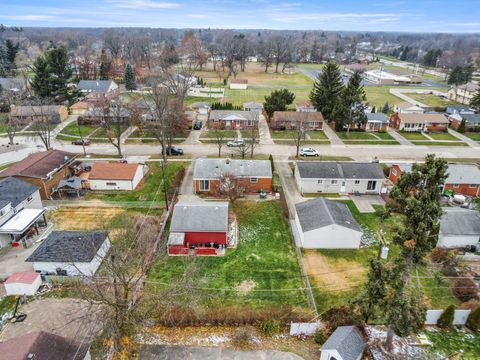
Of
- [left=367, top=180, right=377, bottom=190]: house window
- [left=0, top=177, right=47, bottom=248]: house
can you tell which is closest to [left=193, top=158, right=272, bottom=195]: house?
[left=367, top=180, right=377, bottom=190]: house window

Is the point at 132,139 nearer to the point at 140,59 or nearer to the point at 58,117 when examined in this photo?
the point at 58,117

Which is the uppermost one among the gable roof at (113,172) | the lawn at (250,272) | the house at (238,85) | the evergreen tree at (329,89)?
the evergreen tree at (329,89)

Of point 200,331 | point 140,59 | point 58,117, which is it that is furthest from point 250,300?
point 140,59

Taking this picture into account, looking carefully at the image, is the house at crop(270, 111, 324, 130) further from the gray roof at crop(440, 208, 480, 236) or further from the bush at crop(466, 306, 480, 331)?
the bush at crop(466, 306, 480, 331)

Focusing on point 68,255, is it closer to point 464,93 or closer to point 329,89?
point 329,89

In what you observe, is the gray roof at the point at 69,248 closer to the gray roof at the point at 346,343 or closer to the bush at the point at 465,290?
the gray roof at the point at 346,343

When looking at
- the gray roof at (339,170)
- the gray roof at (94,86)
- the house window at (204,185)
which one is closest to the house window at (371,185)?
the gray roof at (339,170)
